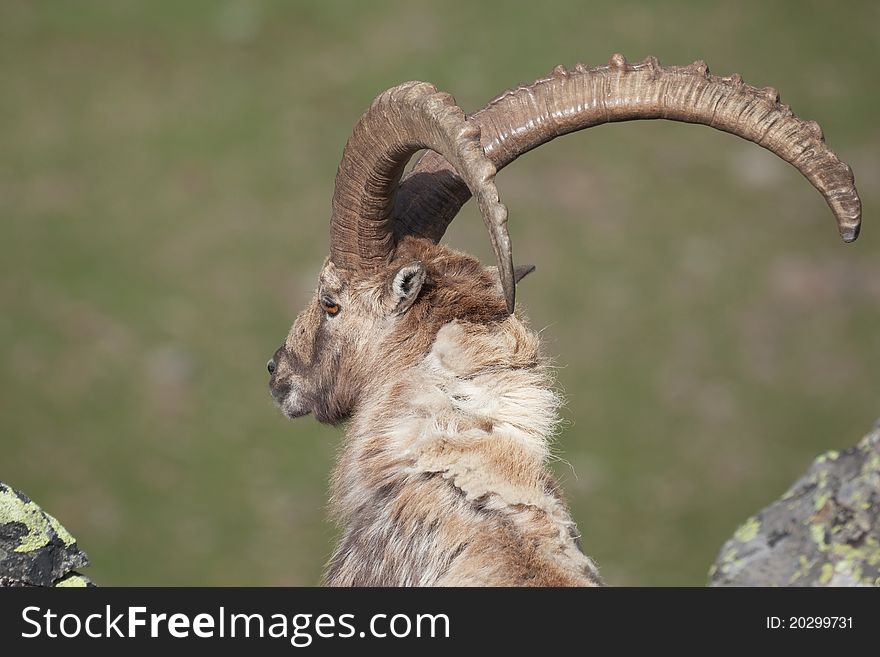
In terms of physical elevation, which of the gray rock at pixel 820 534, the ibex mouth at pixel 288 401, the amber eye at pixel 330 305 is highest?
the amber eye at pixel 330 305

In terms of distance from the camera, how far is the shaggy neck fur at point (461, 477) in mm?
7164

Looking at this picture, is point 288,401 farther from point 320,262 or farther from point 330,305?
point 320,262

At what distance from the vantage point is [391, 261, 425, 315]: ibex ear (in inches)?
307

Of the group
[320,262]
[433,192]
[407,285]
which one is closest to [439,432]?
[407,285]

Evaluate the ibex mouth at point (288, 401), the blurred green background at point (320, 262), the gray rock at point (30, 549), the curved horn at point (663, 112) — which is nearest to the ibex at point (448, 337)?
the curved horn at point (663, 112)

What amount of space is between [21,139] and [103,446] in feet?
31.1

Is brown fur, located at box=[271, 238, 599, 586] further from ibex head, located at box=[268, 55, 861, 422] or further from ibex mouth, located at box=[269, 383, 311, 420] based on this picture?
ibex mouth, located at box=[269, 383, 311, 420]

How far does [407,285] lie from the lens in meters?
7.89

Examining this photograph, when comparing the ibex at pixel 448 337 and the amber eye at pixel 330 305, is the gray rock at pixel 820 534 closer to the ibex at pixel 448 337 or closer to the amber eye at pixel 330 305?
the ibex at pixel 448 337

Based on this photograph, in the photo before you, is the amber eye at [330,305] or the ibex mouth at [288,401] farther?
the ibex mouth at [288,401]

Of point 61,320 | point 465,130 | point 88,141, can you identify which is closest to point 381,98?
point 465,130

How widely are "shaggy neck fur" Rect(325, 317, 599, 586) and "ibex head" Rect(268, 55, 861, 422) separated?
26cm

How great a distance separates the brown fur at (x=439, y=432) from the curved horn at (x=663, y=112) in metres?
0.99

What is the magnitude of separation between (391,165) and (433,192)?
79 cm
